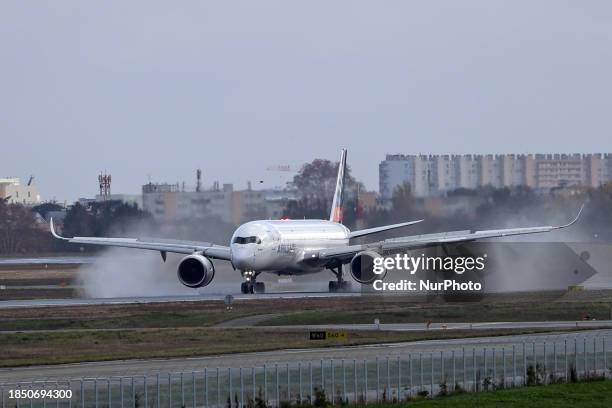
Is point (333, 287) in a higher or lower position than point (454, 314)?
higher

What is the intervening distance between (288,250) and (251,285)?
113 inches

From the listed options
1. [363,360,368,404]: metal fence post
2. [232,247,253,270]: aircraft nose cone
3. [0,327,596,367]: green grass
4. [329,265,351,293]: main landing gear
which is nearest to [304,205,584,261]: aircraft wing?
[329,265,351,293]: main landing gear

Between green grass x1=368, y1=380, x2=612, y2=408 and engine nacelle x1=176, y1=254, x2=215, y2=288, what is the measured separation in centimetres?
4456

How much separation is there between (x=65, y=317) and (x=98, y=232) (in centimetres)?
5164

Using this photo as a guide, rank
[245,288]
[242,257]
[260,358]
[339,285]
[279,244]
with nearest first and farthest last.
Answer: [260,358] < [242,257] < [245,288] < [279,244] < [339,285]

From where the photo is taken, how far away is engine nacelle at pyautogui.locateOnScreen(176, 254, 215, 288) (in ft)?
267

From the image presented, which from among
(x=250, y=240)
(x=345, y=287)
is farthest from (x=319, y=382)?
(x=345, y=287)

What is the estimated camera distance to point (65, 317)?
64562mm

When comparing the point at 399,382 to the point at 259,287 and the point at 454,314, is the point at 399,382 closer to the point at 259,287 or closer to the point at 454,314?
the point at 454,314

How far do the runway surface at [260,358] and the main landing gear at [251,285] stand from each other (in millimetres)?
30055

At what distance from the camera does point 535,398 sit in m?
36.4

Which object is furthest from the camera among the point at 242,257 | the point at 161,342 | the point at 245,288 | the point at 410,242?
the point at 245,288

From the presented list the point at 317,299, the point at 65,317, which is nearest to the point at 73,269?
the point at 317,299

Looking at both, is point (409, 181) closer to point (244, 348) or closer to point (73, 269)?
point (73, 269)
